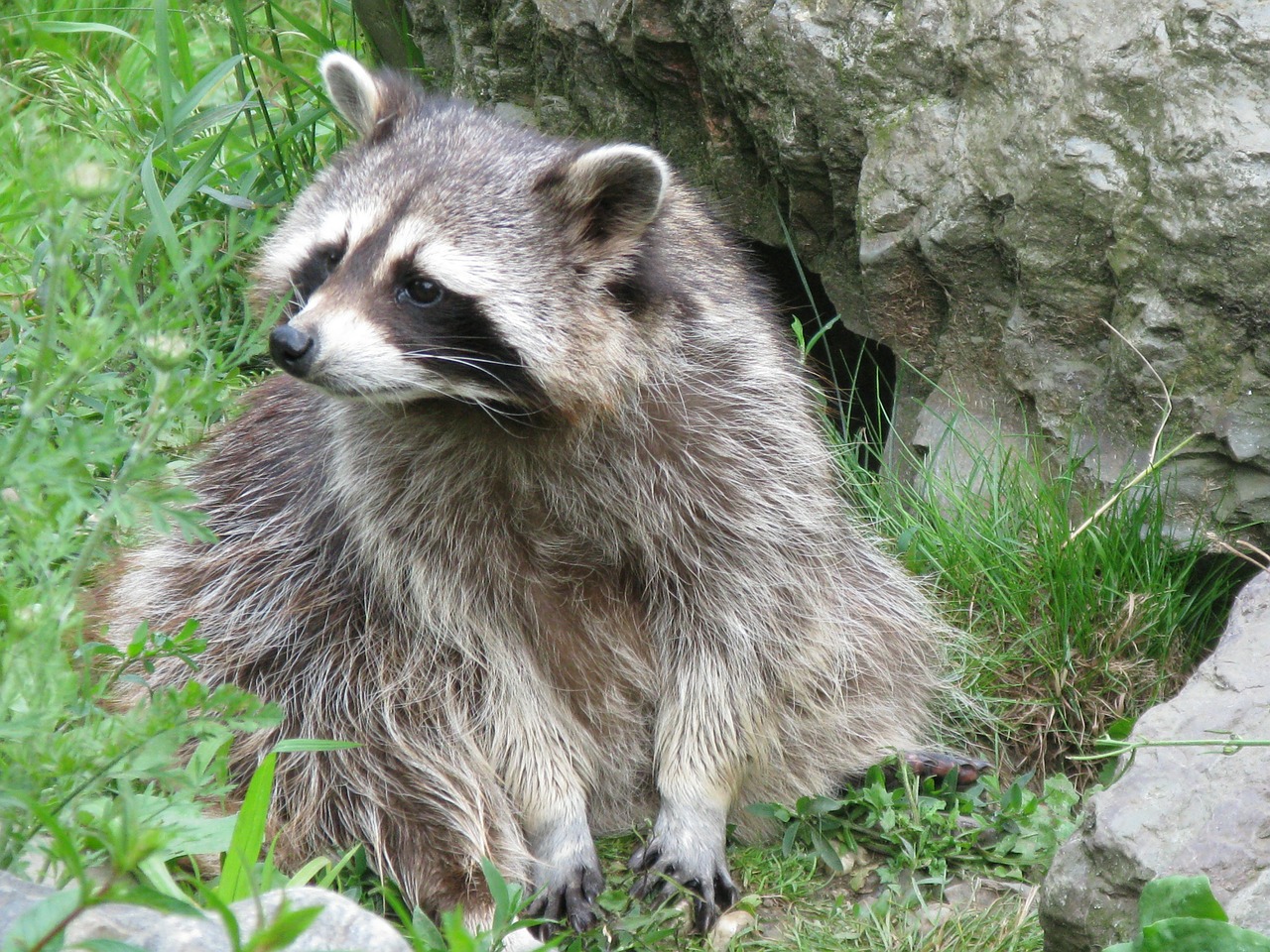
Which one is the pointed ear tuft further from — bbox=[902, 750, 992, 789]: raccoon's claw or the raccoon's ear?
bbox=[902, 750, 992, 789]: raccoon's claw

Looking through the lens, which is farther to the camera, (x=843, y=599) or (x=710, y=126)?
(x=710, y=126)

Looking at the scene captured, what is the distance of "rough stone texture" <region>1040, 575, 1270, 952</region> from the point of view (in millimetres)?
2754

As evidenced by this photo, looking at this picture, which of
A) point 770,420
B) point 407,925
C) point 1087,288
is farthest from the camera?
point 1087,288

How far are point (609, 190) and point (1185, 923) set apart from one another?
6.79 ft

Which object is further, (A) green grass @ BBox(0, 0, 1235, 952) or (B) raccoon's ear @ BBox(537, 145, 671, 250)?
(B) raccoon's ear @ BBox(537, 145, 671, 250)

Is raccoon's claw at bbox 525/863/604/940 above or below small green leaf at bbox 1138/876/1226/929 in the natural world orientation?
below

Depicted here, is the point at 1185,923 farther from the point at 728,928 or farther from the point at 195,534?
the point at 195,534

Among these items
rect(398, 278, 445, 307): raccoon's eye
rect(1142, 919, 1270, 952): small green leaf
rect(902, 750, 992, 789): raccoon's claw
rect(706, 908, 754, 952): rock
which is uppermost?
rect(398, 278, 445, 307): raccoon's eye

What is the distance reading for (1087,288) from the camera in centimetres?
416

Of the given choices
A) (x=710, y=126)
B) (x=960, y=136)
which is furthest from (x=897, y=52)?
(x=710, y=126)

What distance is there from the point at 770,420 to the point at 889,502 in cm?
95

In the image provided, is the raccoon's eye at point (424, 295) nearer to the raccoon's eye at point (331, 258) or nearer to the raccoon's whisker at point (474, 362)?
the raccoon's whisker at point (474, 362)

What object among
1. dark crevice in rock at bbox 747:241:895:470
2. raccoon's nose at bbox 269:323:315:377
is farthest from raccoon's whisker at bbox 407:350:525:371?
dark crevice in rock at bbox 747:241:895:470

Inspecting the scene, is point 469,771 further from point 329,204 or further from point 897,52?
point 897,52
